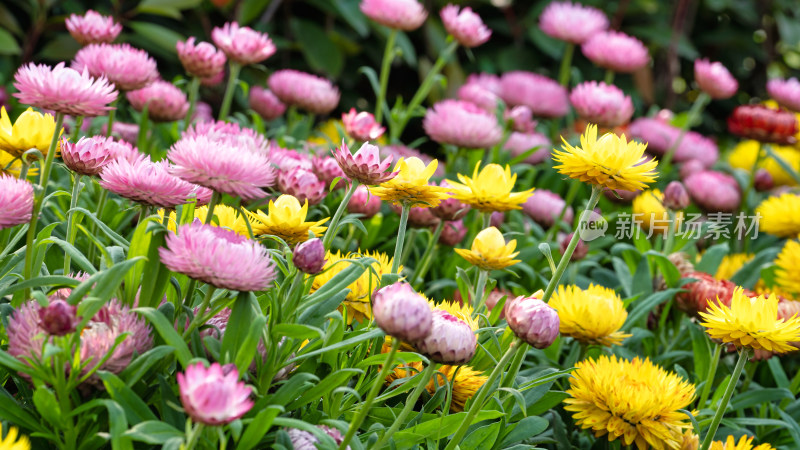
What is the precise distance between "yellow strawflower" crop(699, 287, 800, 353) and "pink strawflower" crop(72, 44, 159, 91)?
42.4 inches

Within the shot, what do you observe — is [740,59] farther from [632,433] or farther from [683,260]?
[632,433]

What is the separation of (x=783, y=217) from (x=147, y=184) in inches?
67.9

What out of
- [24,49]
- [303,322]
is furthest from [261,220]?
[24,49]

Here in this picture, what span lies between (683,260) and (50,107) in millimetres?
1386

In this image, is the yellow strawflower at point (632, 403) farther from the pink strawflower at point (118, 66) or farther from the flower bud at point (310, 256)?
the pink strawflower at point (118, 66)

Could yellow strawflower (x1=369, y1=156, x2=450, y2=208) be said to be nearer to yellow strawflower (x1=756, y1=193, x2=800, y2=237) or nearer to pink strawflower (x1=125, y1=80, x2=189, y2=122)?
pink strawflower (x1=125, y1=80, x2=189, y2=122)

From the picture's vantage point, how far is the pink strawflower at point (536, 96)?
2.60 m

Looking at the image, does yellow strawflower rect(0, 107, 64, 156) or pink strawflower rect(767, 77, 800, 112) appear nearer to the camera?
yellow strawflower rect(0, 107, 64, 156)

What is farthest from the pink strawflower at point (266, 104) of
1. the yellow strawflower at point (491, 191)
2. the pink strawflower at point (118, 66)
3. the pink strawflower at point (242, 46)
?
the yellow strawflower at point (491, 191)

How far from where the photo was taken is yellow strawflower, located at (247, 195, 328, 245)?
112 cm

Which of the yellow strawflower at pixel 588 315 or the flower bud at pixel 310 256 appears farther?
the yellow strawflower at pixel 588 315

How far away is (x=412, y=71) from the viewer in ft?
11.7

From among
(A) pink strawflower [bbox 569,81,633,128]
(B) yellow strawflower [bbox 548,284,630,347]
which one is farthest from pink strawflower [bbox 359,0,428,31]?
(B) yellow strawflower [bbox 548,284,630,347]

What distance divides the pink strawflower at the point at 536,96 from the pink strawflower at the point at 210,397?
2.02 m
